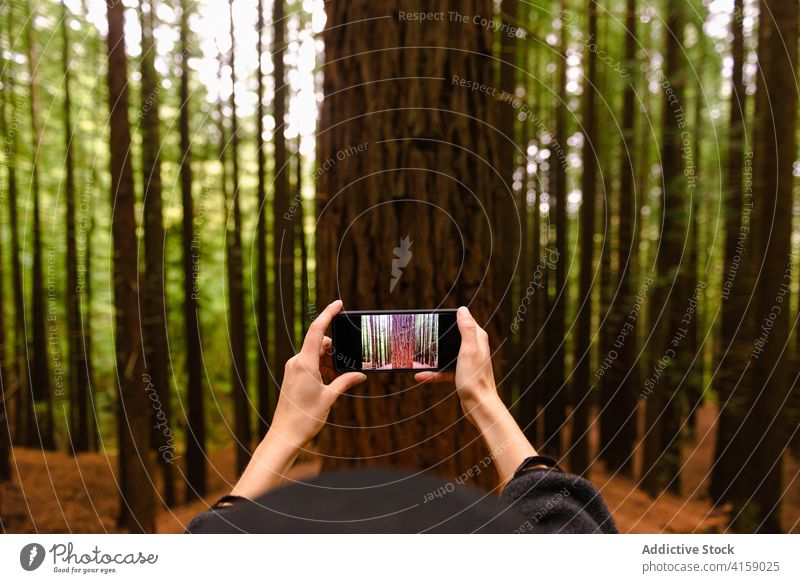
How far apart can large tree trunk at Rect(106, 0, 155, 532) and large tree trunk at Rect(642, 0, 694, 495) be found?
15.0ft

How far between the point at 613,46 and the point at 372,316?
6.92m

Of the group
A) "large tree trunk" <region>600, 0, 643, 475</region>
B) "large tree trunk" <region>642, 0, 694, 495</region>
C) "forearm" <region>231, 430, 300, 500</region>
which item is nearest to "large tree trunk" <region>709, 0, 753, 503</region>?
"large tree trunk" <region>642, 0, 694, 495</region>

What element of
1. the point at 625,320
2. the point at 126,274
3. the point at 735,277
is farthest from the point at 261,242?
the point at 625,320

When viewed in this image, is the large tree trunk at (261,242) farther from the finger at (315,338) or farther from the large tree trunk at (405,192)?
the finger at (315,338)

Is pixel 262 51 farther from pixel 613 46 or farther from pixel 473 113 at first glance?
pixel 613 46

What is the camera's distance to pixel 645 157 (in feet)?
21.4

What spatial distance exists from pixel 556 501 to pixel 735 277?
3.87 m

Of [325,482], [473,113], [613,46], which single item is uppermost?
[613,46]

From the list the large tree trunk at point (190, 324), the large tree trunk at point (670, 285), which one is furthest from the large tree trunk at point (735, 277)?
the large tree trunk at point (190, 324)

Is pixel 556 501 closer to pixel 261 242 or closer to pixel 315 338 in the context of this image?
pixel 315 338

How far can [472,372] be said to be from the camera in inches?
56.8

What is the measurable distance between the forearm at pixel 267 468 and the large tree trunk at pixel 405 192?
476 mm
